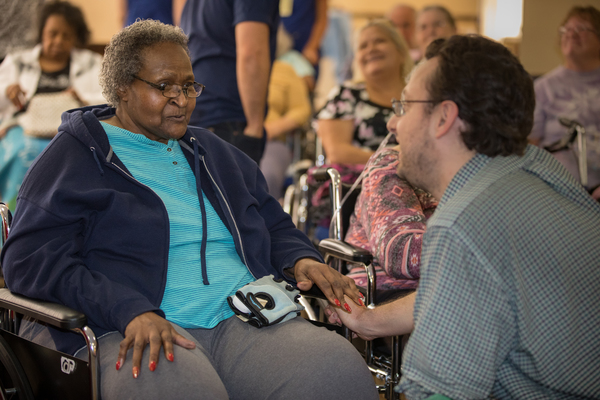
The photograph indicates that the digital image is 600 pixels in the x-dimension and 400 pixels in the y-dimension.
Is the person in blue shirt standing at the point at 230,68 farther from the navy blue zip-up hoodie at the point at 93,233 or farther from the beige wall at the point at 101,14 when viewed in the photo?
the beige wall at the point at 101,14

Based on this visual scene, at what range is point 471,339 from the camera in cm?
94

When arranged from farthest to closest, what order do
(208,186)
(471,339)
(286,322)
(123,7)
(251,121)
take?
(123,7) → (251,121) → (208,186) → (286,322) → (471,339)

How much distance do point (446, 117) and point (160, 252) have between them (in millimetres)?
768

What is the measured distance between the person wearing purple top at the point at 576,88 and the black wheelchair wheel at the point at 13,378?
3.09 meters

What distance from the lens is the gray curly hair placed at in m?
1.57

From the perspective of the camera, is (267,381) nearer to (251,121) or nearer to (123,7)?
(251,121)

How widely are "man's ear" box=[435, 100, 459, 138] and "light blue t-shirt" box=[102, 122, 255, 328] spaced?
27.8 inches

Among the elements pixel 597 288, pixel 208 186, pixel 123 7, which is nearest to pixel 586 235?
pixel 597 288

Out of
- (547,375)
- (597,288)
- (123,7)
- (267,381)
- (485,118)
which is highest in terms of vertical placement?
(123,7)

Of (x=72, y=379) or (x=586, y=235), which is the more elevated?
(x=586, y=235)

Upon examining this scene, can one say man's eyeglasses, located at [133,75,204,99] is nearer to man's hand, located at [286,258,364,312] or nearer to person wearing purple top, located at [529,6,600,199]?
man's hand, located at [286,258,364,312]

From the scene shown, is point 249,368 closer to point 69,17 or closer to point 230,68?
point 230,68

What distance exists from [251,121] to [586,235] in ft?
5.48

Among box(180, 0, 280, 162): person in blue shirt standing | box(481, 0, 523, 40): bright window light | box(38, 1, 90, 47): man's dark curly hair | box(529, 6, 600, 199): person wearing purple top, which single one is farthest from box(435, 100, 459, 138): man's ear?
box(481, 0, 523, 40): bright window light
